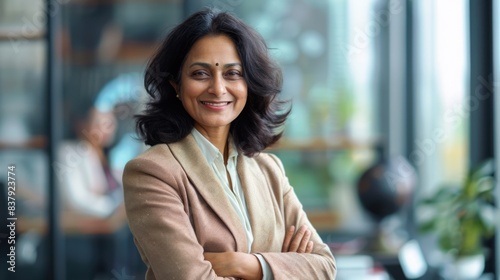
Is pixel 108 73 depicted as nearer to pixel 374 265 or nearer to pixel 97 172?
pixel 97 172

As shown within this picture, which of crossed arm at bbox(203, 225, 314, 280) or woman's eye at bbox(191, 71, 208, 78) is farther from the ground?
woman's eye at bbox(191, 71, 208, 78)

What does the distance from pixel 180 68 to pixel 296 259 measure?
449 millimetres

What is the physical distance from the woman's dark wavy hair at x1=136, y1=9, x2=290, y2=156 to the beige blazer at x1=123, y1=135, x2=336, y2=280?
47 mm

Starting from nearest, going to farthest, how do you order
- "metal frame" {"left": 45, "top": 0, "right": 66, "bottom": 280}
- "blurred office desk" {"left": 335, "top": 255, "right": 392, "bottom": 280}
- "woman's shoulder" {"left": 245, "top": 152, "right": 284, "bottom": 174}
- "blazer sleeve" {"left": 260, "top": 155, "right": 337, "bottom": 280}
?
1. "blazer sleeve" {"left": 260, "top": 155, "right": 337, "bottom": 280}
2. "woman's shoulder" {"left": 245, "top": 152, "right": 284, "bottom": 174}
3. "blurred office desk" {"left": 335, "top": 255, "right": 392, "bottom": 280}
4. "metal frame" {"left": 45, "top": 0, "right": 66, "bottom": 280}

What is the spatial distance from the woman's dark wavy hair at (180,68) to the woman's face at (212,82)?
0.02 m

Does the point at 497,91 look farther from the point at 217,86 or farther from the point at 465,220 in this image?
the point at 217,86

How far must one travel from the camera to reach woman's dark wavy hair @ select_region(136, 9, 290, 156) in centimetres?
168

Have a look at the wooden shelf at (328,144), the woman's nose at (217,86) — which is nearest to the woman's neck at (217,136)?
the woman's nose at (217,86)

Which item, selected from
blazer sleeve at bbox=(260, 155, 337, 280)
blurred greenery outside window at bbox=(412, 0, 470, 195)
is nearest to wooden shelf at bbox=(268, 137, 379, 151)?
blurred greenery outside window at bbox=(412, 0, 470, 195)

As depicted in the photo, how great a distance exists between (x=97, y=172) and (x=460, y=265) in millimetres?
1950

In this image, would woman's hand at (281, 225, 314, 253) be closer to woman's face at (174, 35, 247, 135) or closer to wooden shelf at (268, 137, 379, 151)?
woman's face at (174, 35, 247, 135)

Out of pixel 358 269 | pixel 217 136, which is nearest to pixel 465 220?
pixel 358 269

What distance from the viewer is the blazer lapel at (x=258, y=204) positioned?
1719 millimetres

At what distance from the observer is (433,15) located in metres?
5.13
